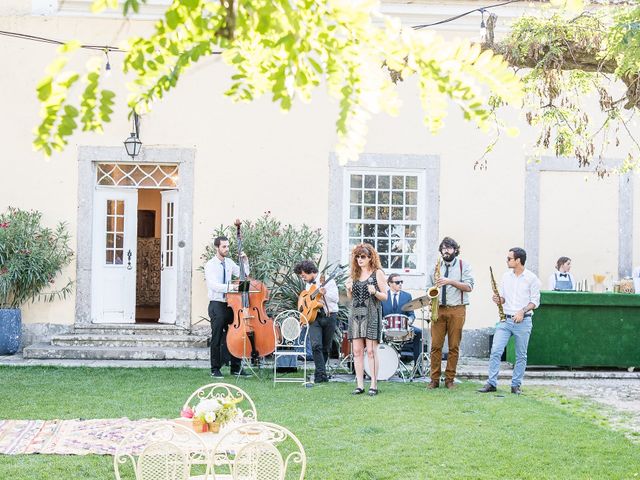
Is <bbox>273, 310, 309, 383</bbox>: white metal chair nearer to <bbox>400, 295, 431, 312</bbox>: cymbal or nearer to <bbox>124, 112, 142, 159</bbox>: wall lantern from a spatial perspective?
<bbox>400, 295, 431, 312</bbox>: cymbal

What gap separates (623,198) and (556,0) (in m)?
11.2

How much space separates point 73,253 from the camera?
1305 cm

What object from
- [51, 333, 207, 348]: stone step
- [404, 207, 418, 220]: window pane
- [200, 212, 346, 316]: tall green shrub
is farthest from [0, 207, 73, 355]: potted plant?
[404, 207, 418, 220]: window pane

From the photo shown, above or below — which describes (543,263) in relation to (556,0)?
below

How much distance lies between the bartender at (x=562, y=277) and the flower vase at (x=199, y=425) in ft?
27.0

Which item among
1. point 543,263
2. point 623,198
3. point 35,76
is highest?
point 35,76

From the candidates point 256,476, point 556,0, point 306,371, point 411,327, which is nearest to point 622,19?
point 556,0

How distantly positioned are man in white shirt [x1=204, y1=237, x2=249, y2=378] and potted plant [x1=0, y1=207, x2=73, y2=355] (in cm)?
287

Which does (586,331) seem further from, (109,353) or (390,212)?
(109,353)

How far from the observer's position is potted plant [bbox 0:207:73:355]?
41.0ft

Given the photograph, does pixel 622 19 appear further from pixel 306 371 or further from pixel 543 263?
pixel 543 263

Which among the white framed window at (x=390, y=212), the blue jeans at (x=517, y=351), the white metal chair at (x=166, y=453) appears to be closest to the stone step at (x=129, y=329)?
the white framed window at (x=390, y=212)

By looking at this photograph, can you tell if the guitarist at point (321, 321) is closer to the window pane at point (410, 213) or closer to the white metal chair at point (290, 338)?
the white metal chair at point (290, 338)

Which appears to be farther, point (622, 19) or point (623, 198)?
point (623, 198)
